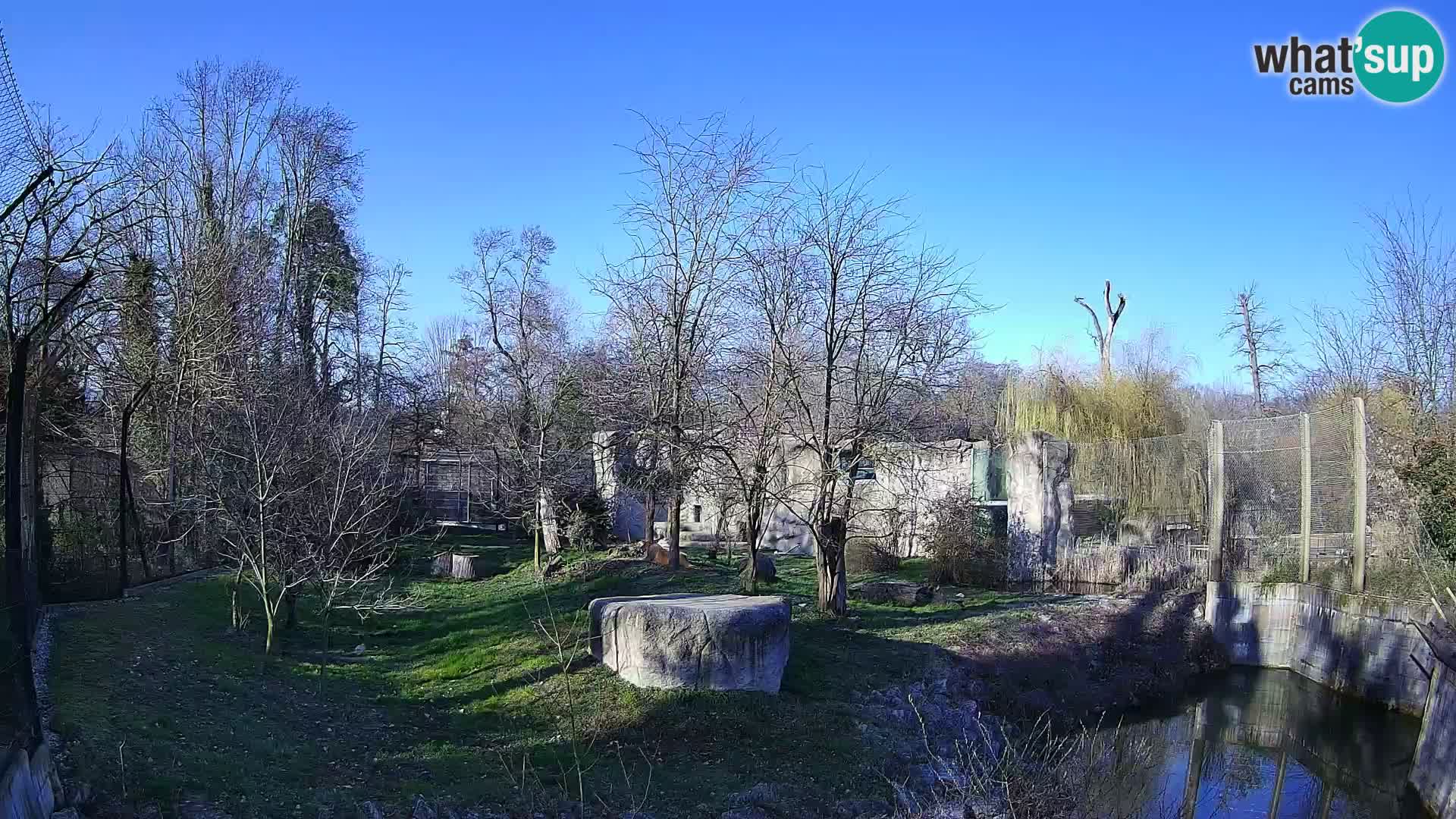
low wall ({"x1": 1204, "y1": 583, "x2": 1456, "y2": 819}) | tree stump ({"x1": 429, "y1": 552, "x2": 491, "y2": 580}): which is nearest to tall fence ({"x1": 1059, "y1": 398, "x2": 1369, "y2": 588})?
low wall ({"x1": 1204, "y1": 583, "x2": 1456, "y2": 819})

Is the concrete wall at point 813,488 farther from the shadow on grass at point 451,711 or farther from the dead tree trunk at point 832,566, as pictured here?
the shadow on grass at point 451,711

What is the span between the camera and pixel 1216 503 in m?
17.4

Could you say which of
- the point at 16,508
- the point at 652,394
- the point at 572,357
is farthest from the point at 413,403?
the point at 16,508

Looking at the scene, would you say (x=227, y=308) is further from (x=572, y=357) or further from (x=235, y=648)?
(x=235, y=648)

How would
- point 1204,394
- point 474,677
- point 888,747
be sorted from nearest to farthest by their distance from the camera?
point 888,747 → point 474,677 → point 1204,394

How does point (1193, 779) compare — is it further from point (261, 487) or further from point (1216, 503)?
point (261, 487)

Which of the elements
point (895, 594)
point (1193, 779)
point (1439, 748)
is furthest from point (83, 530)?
point (1439, 748)

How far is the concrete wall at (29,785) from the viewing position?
16.4ft

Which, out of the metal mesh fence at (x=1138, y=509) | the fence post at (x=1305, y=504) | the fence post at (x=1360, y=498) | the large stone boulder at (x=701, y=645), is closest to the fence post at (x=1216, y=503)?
the metal mesh fence at (x=1138, y=509)

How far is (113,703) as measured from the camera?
8.08 m

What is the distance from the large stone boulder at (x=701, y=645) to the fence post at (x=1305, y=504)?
10006 mm

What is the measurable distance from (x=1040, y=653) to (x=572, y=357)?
50.6 feet

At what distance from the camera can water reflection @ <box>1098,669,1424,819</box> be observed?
1055 centimetres

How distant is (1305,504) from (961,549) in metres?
5.97
